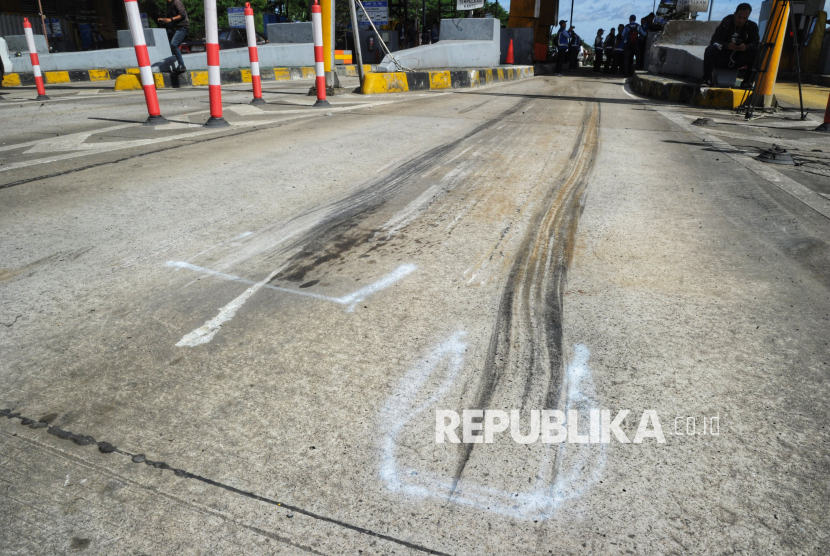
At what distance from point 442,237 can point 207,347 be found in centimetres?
153

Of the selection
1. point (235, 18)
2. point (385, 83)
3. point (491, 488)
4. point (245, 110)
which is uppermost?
point (235, 18)

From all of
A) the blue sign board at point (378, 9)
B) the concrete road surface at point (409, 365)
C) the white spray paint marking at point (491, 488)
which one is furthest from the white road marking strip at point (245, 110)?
the blue sign board at point (378, 9)

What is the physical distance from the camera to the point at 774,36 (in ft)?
28.9

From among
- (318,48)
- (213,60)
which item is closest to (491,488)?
(213,60)

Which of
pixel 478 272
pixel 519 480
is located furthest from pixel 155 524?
pixel 478 272

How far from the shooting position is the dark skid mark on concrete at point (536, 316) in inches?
72.4

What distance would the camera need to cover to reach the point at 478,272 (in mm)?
2734

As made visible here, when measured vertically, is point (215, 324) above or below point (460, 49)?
below

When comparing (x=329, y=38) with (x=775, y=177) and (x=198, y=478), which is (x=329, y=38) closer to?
(x=775, y=177)

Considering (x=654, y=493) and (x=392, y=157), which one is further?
(x=392, y=157)

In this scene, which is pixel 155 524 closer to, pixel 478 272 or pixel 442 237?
pixel 478 272

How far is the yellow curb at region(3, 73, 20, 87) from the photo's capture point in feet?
50.0

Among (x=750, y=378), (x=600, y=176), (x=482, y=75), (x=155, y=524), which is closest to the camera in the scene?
(x=155, y=524)

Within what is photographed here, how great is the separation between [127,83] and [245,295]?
13.6 meters
